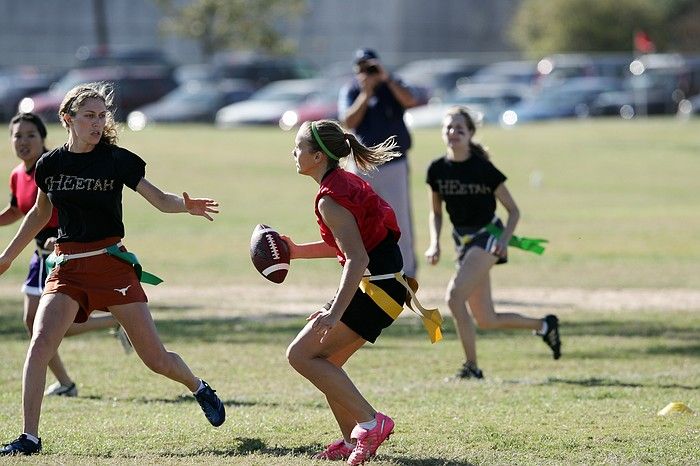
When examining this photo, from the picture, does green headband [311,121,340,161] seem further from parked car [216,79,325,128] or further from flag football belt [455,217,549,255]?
parked car [216,79,325,128]

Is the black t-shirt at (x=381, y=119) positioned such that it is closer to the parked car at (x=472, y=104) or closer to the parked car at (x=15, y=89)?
the parked car at (x=472, y=104)

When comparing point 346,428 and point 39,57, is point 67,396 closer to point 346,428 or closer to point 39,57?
point 346,428

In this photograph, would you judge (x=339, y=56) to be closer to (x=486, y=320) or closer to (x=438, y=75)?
(x=438, y=75)

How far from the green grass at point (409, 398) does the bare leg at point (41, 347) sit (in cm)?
26

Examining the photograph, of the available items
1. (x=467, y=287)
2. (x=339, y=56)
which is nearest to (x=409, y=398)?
(x=467, y=287)

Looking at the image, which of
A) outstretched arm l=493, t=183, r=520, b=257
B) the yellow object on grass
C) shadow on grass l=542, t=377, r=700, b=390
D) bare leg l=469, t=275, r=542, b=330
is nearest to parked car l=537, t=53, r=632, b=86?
bare leg l=469, t=275, r=542, b=330

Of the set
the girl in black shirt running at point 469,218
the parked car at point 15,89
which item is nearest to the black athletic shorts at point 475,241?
the girl in black shirt running at point 469,218

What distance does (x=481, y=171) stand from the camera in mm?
9328

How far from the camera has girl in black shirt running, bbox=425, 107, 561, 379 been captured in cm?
923

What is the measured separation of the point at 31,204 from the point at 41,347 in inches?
91.4

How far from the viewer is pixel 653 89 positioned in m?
43.6

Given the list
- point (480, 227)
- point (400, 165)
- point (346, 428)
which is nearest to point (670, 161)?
point (400, 165)

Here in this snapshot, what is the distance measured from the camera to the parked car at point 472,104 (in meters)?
39.1

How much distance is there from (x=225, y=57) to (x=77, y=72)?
43.8 feet
